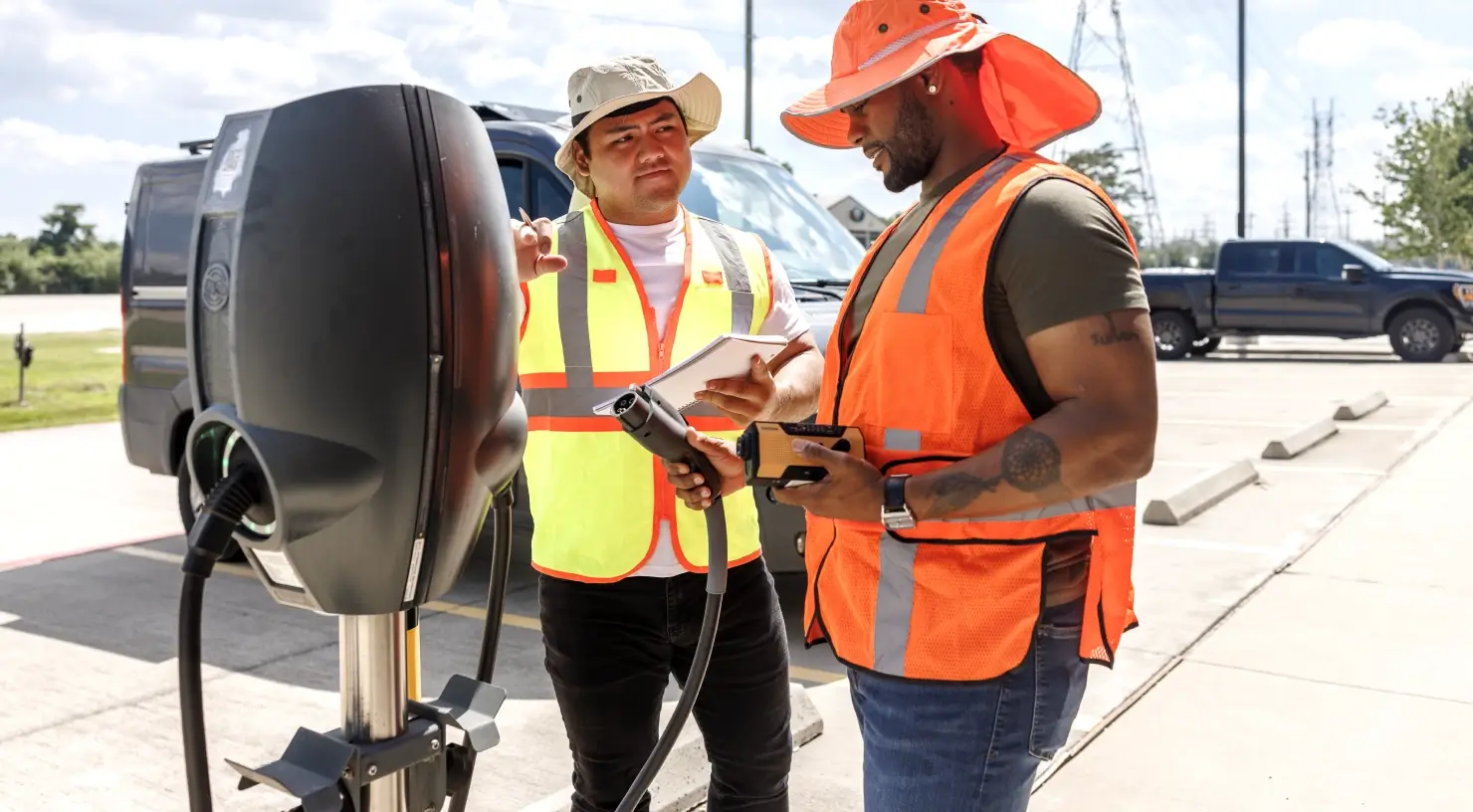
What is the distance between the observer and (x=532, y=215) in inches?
217

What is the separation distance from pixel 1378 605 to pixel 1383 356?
1747cm

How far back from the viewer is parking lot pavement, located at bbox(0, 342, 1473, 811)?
13.0 feet

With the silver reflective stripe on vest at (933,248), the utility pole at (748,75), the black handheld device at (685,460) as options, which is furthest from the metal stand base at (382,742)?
the utility pole at (748,75)

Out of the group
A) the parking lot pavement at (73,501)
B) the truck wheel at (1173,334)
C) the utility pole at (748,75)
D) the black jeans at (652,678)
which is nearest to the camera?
the black jeans at (652,678)

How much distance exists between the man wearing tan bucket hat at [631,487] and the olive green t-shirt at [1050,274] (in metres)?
0.81

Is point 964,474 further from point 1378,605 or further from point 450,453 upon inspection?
point 1378,605

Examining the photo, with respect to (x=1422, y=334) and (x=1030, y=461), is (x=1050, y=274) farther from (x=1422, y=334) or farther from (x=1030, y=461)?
(x=1422, y=334)

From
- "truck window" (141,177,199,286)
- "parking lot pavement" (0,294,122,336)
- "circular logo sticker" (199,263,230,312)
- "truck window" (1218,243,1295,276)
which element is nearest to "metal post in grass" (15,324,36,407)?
"parking lot pavement" (0,294,122,336)

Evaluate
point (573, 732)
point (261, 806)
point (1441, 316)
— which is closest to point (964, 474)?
point (573, 732)

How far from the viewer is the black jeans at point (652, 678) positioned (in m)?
2.48

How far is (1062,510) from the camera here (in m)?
1.76

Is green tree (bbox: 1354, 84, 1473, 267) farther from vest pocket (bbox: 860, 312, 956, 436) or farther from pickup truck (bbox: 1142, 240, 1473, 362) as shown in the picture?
vest pocket (bbox: 860, 312, 956, 436)

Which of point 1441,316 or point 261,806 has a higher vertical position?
point 1441,316

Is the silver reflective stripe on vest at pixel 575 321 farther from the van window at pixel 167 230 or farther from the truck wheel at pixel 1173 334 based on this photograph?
the truck wheel at pixel 1173 334
